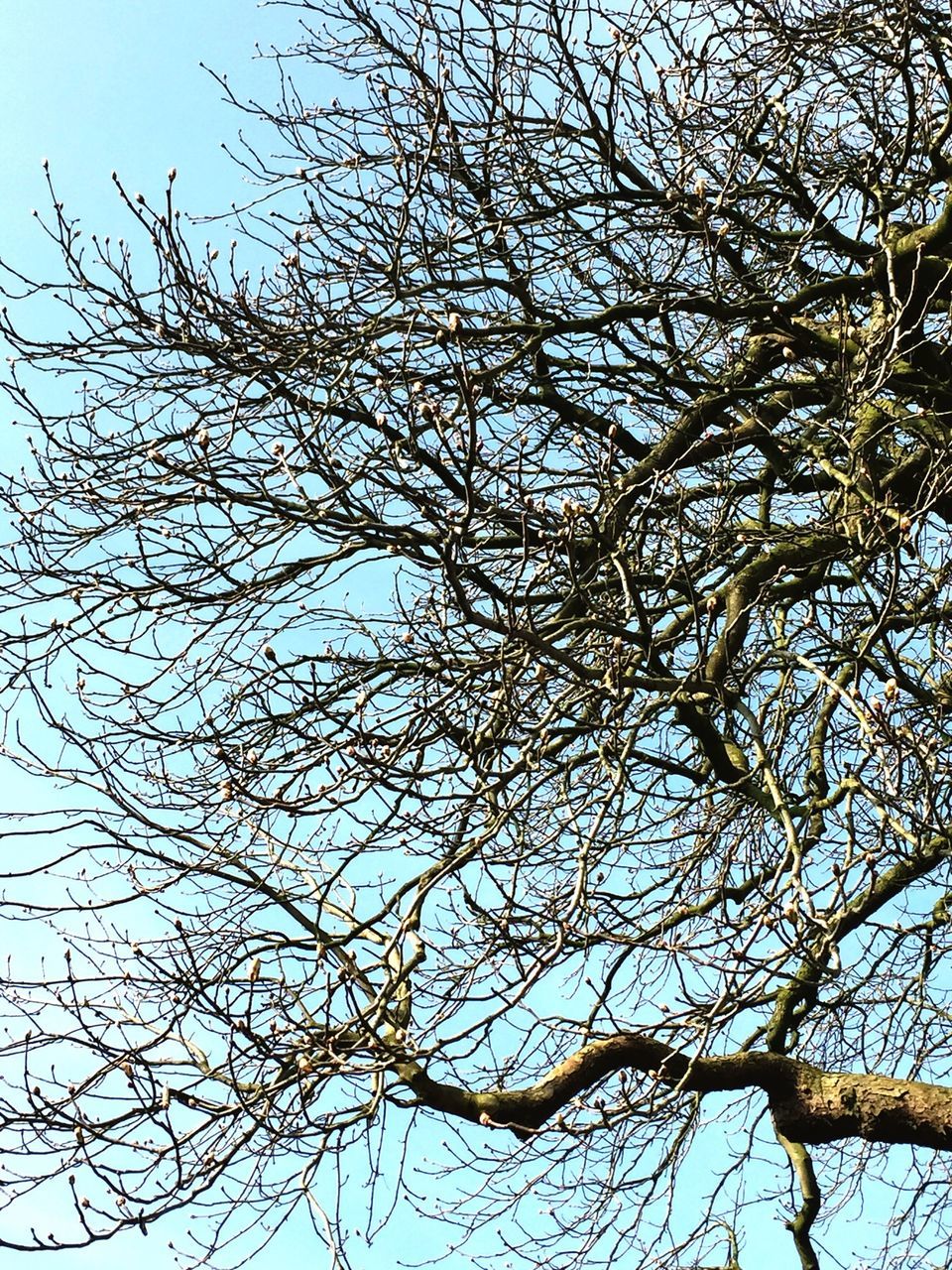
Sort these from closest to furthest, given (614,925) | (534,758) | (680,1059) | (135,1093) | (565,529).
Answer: (565,529) → (135,1093) → (534,758) → (680,1059) → (614,925)

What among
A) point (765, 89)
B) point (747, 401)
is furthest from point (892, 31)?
point (747, 401)

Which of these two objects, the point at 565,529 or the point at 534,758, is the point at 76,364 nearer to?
the point at 534,758

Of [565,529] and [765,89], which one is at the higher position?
[765,89]

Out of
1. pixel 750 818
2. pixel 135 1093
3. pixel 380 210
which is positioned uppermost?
pixel 380 210

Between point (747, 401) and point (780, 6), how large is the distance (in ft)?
6.78

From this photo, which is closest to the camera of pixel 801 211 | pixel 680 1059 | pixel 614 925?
pixel 680 1059

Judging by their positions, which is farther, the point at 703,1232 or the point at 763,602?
the point at 763,602

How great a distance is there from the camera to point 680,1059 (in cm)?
550

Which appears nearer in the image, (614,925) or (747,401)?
(614,925)

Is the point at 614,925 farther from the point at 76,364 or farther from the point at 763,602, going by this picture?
the point at 76,364

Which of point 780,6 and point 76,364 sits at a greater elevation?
point 780,6

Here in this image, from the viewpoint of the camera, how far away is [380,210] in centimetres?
627

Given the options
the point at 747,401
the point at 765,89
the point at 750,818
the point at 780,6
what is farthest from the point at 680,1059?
the point at 780,6

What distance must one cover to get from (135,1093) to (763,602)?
385 centimetres
